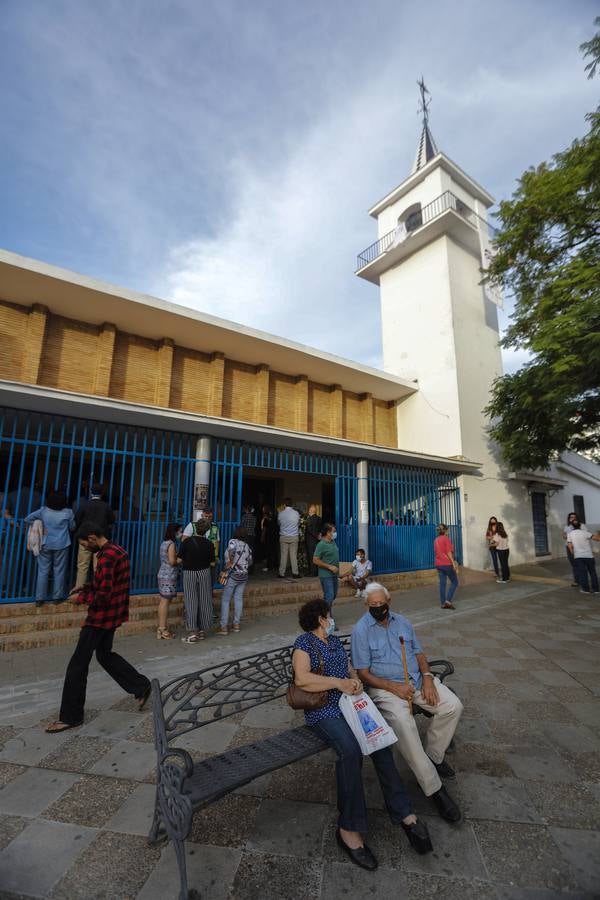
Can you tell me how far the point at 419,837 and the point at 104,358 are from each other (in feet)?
33.8

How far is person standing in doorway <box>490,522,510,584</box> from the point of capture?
10984mm

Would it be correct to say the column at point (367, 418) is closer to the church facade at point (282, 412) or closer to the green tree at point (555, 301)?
the church facade at point (282, 412)

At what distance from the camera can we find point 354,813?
6.68 feet

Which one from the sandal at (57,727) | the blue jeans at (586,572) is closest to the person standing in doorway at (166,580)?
the sandal at (57,727)

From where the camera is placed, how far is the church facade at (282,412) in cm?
722

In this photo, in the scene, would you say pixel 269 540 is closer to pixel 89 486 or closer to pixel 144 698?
pixel 89 486

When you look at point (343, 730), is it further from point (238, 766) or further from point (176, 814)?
point (176, 814)

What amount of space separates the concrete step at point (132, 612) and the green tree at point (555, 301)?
6.53m

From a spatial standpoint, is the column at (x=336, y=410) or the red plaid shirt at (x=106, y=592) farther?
the column at (x=336, y=410)

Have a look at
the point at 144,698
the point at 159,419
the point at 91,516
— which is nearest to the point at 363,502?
the point at 159,419

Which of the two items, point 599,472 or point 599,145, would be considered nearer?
point 599,145

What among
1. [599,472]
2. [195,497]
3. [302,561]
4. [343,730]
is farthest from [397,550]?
[599,472]

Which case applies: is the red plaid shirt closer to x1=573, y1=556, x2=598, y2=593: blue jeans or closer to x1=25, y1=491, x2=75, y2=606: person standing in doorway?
x1=25, y1=491, x2=75, y2=606: person standing in doorway

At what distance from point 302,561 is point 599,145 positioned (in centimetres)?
1036
